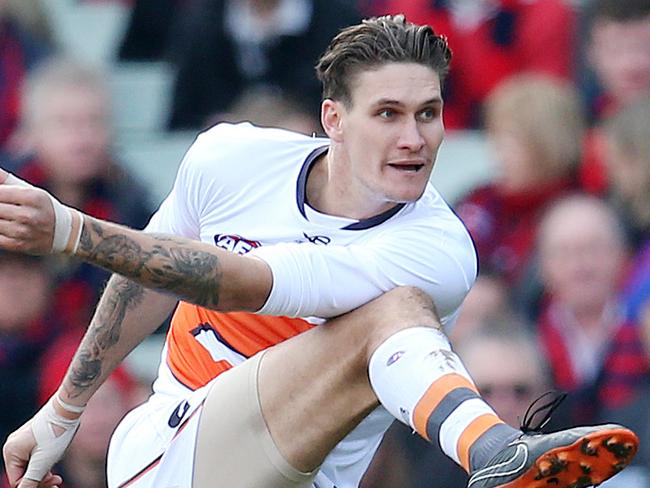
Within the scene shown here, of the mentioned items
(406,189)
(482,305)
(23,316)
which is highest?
Answer: (406,189)

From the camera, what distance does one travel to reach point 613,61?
669cm

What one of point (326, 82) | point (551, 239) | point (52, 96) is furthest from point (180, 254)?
point (52, 96)

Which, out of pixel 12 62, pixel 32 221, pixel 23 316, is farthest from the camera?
pixel 12 62

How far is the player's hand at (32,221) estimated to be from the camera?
3.71 metres

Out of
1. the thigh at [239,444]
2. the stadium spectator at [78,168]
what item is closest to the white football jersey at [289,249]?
the thigh at [239,444]

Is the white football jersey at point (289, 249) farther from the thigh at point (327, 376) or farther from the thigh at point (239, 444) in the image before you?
the thigh at point (239, 444)

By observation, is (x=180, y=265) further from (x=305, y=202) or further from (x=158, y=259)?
(x=305, y=202)

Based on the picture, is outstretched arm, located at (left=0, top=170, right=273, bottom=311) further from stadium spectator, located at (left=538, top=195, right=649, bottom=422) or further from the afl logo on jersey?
stadium spectator, located at (left=538, top=195, right=649, bottom=422)

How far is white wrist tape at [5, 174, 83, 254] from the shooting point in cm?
380

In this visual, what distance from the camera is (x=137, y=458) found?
4664 mm

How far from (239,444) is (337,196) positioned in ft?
2.21

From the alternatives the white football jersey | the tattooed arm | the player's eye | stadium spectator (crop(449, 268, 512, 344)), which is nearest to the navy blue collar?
the white football jersey

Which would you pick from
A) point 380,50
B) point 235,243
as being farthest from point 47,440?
point 380,50

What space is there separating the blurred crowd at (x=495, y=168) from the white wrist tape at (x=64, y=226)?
238 cm
